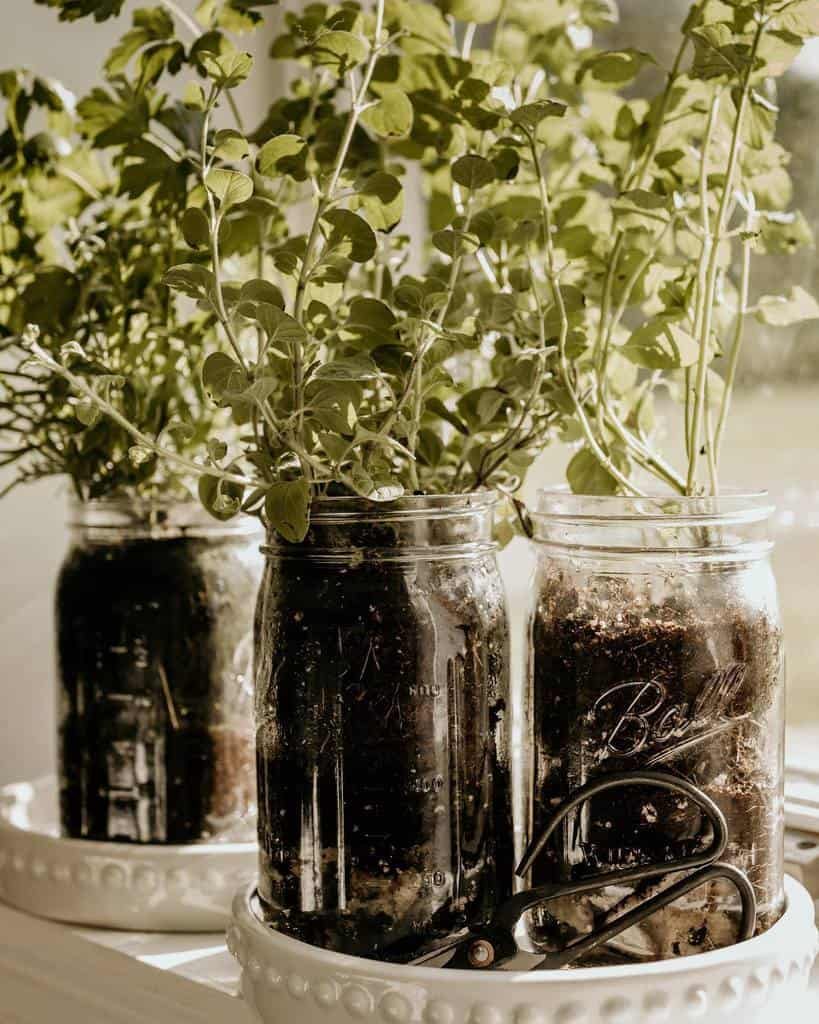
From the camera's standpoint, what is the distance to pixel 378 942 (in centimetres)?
60

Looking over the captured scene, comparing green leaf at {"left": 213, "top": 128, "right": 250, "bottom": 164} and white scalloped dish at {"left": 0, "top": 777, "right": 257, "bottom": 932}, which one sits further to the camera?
white scalloped dish at {"left": 0, "top": 777, "right": 257, "bottom": 932}

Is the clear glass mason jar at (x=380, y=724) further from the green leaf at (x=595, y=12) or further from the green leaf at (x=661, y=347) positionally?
the green leaf at (x=595, y=12)

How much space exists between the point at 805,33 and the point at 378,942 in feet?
1.63

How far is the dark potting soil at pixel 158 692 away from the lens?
835 millimetres

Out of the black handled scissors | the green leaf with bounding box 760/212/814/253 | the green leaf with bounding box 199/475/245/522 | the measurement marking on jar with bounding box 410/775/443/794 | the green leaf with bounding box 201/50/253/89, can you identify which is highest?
the green leaf with bounding box 201/50/253/89

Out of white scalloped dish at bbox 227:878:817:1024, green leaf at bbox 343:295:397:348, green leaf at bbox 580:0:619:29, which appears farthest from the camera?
green leaf at bbox 580:0:619:29

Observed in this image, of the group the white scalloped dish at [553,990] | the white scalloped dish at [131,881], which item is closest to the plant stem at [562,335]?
the white scalloped dish at [553,990]

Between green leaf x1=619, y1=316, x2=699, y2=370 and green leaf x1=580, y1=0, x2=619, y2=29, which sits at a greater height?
green leaf x1=580, y1=0, x2=619, y2=29

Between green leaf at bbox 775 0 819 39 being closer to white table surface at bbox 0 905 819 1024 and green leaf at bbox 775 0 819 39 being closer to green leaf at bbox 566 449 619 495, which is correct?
green leaf at bbox 566 449 619 495

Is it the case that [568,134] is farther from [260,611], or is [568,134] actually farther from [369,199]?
[260,611]

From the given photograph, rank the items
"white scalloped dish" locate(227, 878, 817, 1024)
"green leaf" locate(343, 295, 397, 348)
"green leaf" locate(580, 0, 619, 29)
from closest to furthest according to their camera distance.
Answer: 1. "white scalloped dish" locate(227, 878, 817, 1024)
2. "green leaf" locate(343, 295, 397, 348)
3. "green leaf" locate(580, 0, 619, 29)

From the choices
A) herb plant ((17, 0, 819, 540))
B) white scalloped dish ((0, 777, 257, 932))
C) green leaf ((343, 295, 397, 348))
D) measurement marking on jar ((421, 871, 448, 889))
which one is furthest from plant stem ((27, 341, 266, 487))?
white scalloped dish ((0, 777, 257, 932))

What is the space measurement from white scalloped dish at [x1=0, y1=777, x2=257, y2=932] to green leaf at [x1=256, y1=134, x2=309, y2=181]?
0.44m

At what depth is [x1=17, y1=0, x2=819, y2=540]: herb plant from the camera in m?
0.60
